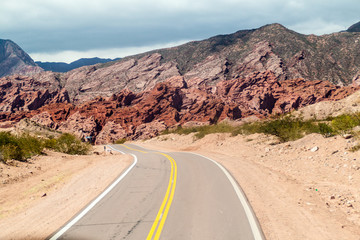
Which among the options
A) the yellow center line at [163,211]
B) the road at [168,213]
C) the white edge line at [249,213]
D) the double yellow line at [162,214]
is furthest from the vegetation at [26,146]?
the white edge line at [249,213]

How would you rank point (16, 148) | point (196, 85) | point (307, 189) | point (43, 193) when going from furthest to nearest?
1. point (196, 85)
2. point (16, 148)
3. point (43, 193)
4. point (307, 189)

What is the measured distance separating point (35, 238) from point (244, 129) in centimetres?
2762

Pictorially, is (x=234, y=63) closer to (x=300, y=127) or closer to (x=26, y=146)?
(x=300, y=127)

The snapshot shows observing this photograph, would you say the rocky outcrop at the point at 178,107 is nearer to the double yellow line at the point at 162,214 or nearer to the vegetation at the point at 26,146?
the vegetation at the point at 26,146

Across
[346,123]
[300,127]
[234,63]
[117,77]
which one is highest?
[234,63]

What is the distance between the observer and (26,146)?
18.2 metres

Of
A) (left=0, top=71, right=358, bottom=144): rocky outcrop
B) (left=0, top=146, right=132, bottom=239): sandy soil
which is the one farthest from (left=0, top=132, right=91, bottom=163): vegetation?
(left=0, top=71, right=358, bottom=144): rocky outcrop

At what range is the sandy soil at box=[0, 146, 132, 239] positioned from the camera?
7215mm

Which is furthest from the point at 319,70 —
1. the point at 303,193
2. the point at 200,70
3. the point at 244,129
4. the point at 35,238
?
the point at 35,238

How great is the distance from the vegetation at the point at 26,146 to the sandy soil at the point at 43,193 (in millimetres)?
637

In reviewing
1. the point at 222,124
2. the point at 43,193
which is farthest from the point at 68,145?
the point at 222,124

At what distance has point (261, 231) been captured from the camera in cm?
642

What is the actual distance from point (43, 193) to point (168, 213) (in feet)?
20.9

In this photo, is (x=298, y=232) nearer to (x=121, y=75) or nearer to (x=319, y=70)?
(x=319, y=70)
